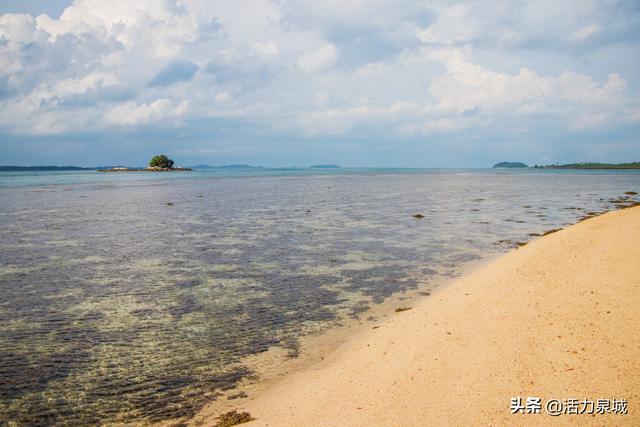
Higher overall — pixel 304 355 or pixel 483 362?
pixel 483 362

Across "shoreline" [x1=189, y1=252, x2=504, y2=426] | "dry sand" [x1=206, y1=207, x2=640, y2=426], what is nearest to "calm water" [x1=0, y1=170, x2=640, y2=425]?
"shoreline" [x1=189, y1=252, x2=504, y2=426]

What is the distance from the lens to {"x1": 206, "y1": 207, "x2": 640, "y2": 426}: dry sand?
22.1 feet

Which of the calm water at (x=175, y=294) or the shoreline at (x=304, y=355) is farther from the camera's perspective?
the calm water at (x=175, y=294)

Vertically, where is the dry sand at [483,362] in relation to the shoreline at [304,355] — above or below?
above

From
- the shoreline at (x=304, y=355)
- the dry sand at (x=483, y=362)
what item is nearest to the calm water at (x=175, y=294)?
the shoreline at (x=304, y=355)

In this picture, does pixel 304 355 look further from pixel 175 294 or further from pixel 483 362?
pixel 175 294

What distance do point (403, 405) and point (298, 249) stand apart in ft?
56.8

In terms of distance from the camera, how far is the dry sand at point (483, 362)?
6738 mm

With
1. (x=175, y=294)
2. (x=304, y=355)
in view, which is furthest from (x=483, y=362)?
(x=175, y=294)

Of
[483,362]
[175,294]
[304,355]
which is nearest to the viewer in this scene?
[483,362]

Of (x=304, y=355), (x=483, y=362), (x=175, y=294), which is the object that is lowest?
(x=304, y=355)

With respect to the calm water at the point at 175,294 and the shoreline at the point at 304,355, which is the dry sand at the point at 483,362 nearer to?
the shoreline at the point at 304,355

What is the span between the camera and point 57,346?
35.9 feet

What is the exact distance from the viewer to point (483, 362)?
7953 millimetres
